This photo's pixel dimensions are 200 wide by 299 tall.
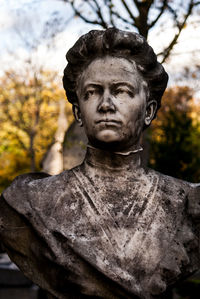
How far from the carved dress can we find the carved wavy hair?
1.76 ft

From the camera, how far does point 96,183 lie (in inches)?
112

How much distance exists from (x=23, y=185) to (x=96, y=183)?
1.60ft

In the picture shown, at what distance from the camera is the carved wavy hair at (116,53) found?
2.79 meters

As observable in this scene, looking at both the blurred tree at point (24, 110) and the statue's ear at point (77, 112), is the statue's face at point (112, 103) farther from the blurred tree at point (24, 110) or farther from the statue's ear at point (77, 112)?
the blurred tree at point (24, 110)

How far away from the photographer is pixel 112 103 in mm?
2723

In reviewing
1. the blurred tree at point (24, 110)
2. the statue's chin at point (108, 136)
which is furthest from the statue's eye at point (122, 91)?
the blurred tree at point (24, 110)

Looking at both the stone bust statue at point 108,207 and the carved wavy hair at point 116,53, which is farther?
the carved wavy hair at point 116,53

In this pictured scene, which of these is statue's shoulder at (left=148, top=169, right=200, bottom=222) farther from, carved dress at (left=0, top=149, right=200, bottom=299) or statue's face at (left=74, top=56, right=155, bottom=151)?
statue's face at (left=74, top=56, right=155, bottom=151)

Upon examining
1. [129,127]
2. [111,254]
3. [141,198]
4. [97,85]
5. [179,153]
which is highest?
[97,85]

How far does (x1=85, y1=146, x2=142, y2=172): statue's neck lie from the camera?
288 centimetres

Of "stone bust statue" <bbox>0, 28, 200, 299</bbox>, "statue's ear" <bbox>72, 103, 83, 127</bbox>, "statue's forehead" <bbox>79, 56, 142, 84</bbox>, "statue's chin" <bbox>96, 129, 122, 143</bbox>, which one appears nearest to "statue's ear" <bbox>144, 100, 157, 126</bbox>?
"stone bust statue" <bbox>0, 28, 200, 299</bbox>

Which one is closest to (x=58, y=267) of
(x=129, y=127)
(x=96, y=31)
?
(x=129, y=127)

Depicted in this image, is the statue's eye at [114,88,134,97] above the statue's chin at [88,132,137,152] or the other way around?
above

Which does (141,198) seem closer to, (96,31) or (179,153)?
(96,31)
